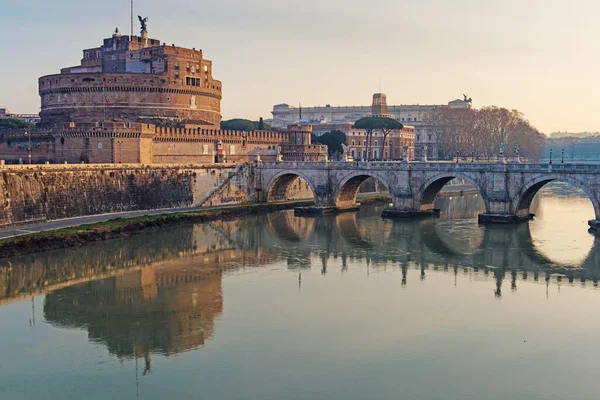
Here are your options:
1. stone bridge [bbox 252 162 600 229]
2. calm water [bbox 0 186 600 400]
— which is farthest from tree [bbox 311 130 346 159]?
calm water [bbox 0 186 600 400]

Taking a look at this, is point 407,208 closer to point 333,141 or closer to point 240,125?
point 333,141

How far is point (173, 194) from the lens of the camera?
A: 42.9 metres

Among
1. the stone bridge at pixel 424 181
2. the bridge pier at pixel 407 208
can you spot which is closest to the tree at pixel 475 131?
the stone bridge at pixel 424 181

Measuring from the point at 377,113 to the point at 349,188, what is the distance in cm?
5233

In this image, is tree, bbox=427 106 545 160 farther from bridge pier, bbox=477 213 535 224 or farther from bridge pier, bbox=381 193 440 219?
bridge pier, bbox=477 213 535 224

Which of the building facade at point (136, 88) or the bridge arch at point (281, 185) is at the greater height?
the building facade at point (136, 88)

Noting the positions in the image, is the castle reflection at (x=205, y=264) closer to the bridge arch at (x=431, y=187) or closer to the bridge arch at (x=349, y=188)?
the bridge arch at (x=431, y=187)

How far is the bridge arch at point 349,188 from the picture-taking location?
144ft

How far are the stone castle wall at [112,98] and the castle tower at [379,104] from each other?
4711 centimetres

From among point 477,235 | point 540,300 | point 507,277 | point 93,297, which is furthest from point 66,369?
point 477,235

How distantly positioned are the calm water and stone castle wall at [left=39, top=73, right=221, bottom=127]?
Result: 19.6 m

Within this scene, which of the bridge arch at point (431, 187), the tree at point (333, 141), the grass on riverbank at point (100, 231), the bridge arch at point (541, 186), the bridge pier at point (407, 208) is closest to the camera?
the grass on riverbank at point (100, 231)

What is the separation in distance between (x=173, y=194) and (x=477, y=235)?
18563 mm

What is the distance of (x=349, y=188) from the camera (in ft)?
150
